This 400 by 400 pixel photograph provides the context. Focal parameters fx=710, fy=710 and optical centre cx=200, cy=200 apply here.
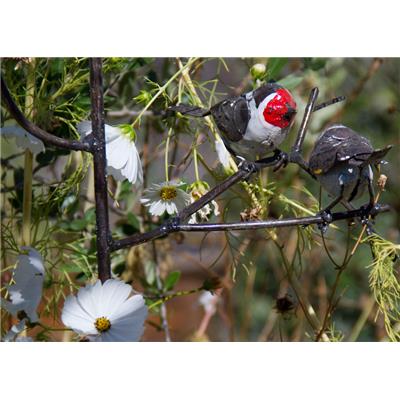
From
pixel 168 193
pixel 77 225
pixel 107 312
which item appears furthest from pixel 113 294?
pixel 77 225

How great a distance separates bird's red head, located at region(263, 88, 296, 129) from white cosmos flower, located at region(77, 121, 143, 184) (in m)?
0.10

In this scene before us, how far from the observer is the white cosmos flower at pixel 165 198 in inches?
21.1

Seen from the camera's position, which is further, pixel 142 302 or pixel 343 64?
pixel 343 64

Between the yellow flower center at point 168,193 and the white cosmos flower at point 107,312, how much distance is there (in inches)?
4.2

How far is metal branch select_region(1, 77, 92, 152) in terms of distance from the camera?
421 mm

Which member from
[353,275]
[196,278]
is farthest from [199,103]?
[196,278]

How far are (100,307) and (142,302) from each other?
0.09ft

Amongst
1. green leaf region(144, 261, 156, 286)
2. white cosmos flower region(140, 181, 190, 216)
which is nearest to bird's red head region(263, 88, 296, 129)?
white cosmos flower region(140, 181, 190, 216)

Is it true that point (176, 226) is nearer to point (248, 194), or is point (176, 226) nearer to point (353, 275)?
point (248, 194)

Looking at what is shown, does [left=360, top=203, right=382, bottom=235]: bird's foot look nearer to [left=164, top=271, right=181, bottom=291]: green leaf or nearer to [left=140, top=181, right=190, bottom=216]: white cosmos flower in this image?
[left=140, top=181, right=190, bottom=216]: white cosmos flower

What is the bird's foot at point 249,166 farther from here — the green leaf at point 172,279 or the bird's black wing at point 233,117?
the green leaf at point 172,279

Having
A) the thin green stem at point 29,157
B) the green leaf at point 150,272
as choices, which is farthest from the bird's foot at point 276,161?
the green leaf at point 150,272

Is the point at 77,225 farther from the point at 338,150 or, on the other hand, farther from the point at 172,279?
the point at 338,150

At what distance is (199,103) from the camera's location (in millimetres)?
603
